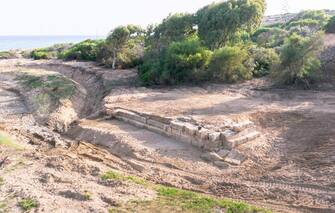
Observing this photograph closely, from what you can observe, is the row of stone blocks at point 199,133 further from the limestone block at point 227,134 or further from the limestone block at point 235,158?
the limestone block at point 235,158

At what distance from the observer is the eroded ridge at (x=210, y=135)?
1338cm

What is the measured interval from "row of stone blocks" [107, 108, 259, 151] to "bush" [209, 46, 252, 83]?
6.79 m

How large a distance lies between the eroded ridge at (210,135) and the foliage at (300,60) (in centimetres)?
655

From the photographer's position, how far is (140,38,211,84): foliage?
901 inches

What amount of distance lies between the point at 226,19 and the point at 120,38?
7500 millimetres

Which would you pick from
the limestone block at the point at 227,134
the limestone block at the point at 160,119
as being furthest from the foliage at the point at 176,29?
the limestone block at the point at 227,134

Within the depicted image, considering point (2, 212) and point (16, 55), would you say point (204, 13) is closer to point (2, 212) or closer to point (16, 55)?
point (2, 212)

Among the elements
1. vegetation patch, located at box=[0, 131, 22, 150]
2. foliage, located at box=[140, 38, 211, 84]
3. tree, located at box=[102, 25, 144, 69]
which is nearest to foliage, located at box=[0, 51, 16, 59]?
tree, located at box=[102, 25, 144, 69]

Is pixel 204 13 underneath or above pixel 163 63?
above

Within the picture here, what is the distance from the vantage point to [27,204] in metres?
9.52

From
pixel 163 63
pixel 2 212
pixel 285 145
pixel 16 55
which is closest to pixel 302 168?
pixel 285 145

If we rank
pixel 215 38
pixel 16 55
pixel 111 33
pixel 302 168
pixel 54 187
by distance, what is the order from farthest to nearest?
1. pixel 16 55
2. pixel 111 33
3. pixel 215 38
4. pixel 302 168
5. pixel 54 187

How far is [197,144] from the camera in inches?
565

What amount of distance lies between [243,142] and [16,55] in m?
39.2
